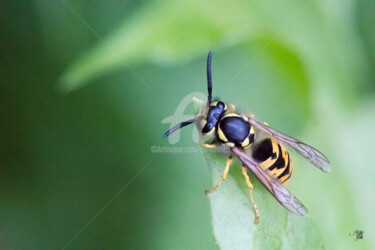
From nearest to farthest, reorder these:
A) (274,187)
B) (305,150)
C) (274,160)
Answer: (274,187)
(274,160)
(305,150)

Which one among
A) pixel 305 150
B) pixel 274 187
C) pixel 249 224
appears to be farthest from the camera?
pixel 305 150

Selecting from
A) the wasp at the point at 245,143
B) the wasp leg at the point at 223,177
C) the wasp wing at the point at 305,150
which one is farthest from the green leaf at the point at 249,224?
the wasp wing at the point at 305,150

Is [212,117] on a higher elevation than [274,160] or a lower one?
higher

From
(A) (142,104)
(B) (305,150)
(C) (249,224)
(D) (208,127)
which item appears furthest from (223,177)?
(A) (142,104)

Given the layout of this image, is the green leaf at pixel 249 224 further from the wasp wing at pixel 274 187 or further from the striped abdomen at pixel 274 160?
the striped abdomen at pixel 274 160

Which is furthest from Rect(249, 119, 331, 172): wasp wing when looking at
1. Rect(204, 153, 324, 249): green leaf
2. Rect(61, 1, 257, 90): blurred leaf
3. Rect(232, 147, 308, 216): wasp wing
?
Rect(204, 153, 324, 249): green leaf

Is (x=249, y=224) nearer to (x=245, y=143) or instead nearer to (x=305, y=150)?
(x=245, y=143)
